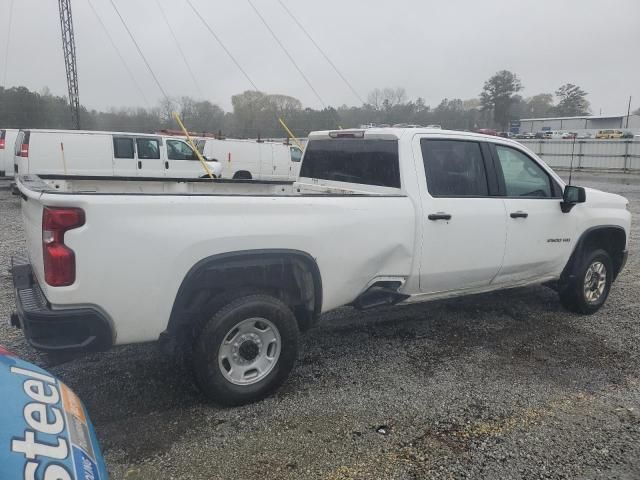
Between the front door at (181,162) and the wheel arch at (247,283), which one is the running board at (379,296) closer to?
the wheel arch at (247,283)

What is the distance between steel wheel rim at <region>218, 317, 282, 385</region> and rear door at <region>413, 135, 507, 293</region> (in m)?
1.37

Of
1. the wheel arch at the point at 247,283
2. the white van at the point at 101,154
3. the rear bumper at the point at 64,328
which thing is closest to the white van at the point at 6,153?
the white van at the point at 101,154

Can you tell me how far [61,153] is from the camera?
541 inches

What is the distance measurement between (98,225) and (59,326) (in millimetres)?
592

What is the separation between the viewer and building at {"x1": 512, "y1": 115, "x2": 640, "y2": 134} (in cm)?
7962

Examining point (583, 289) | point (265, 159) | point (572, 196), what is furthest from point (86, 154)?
point (583, 289)

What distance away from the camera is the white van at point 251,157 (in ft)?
56.0

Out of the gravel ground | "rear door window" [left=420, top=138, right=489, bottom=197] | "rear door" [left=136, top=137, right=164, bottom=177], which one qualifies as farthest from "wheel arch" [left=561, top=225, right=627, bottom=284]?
"rear door" [left=136, top=137, right=164, bottom=177]

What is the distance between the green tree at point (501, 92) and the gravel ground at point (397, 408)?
7817cm

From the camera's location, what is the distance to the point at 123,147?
47.1 ft

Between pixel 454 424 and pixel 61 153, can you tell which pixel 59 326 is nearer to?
pixel 454 424

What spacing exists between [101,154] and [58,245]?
1263cm

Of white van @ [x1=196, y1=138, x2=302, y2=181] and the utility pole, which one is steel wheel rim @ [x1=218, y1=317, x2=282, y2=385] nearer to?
white van @ [x1=196, y1=138, x2=302, y2=181]

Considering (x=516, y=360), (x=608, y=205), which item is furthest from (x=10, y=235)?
(x=608, y=205)
